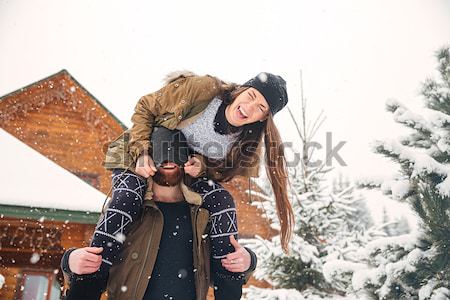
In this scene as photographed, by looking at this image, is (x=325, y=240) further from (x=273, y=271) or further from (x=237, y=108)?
(x=237, y=108)

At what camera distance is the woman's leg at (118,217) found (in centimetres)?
194

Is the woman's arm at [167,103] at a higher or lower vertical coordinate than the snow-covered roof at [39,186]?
lower

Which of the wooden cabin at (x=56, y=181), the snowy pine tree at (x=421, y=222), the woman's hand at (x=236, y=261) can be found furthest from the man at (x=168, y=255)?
the wooden cabin at (x=56, y=181)

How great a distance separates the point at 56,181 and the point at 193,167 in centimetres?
483

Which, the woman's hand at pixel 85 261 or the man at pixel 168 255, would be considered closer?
the woman's hand at pixel 85 261

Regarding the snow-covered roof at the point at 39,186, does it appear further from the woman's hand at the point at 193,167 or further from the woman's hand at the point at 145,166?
the woman's hand at the point at 145,166

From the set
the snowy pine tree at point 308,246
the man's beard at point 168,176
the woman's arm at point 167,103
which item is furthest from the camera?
the snowy pine tree at point 308,246

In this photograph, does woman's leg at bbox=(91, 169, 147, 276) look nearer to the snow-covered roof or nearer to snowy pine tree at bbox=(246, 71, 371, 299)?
the snow-covered roof

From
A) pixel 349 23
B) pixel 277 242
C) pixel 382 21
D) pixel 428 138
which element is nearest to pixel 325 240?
pixel 277 242

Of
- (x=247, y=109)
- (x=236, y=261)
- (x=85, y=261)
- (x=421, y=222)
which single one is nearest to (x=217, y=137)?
(x=247, y=109)

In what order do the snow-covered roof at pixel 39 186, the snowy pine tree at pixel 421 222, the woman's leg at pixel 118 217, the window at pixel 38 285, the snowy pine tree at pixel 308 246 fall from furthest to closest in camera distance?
the window at pixel 38 285 < the snowy pine tree at pixel 308 246 < the snow-covered roof at pixel 39 186 < the snowy pine tree at pixel 421 222 < the woman's leg at pixel 118 217

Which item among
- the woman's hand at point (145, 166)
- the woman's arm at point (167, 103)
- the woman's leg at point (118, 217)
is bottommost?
the woman's leg at point (118, 217)

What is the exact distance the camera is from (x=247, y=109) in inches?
92.9

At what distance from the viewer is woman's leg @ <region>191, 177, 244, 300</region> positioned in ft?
6.99
